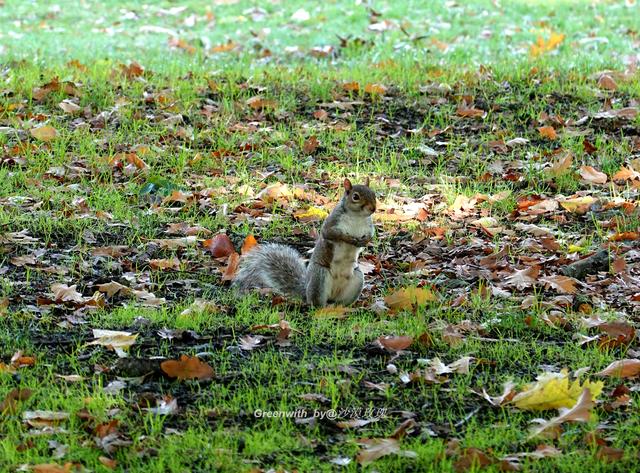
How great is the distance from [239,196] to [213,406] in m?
3.18

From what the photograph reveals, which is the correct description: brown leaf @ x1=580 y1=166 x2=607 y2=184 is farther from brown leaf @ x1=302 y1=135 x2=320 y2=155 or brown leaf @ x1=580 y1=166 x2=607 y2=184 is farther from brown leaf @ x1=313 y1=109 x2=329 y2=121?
brown leaf @ x1=313 y1=109 x2=329 y2=121

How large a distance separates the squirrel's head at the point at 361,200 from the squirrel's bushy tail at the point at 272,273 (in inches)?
21.3

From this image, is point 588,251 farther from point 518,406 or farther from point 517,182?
point 518,406

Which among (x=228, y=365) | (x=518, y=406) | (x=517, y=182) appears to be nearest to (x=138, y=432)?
(x=228, y=365)

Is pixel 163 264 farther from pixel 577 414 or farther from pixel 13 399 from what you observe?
pixel 577 414

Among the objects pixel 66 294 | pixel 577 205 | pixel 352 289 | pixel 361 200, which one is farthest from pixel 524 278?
pixel 66 294

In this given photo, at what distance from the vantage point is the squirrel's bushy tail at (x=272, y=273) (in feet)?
17.6

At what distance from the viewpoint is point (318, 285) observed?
5172mm

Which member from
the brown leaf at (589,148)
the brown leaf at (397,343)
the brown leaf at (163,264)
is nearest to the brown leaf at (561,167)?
the brown leaf at (589,148)

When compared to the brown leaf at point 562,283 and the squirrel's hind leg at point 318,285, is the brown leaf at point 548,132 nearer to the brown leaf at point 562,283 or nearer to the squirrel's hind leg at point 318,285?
the brown leaf at point 562,283

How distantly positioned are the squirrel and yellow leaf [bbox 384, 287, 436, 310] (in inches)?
6.9

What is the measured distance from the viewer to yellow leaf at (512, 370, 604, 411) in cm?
391

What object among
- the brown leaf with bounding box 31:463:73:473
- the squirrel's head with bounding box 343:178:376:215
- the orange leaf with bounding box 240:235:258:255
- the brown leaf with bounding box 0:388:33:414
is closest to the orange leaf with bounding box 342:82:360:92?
the orange leaf with bounding box 240:235:258:255

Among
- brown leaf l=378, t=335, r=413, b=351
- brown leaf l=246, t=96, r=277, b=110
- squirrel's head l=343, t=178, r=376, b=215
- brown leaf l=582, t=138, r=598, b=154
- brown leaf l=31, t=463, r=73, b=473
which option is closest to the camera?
brown leaf l=31, t=463, r=73, b=473
